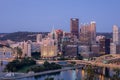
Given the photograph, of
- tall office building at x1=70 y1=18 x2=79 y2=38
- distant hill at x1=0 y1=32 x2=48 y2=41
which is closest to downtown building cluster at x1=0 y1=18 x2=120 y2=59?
tall office building at x1=70 y1=18 x2=79 y2=38

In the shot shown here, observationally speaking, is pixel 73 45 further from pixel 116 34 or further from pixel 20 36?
pixel 20 36

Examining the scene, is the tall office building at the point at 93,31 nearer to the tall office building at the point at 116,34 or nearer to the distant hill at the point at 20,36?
the tall office building at the point at 116,34

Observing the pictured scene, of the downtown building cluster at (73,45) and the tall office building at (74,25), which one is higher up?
the tall office building at (74,25)

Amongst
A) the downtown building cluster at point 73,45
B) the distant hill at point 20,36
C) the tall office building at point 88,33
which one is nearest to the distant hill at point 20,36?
the distant hill at point 20,36

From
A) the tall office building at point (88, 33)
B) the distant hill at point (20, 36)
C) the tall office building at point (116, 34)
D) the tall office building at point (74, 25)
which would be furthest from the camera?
the distant hill at point (20, 36)

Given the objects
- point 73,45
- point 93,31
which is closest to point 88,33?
point 93,31

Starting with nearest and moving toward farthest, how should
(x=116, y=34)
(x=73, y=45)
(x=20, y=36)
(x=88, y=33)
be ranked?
1. (x=73, y=45)
2. (x=116, y=34)
3. (x=88, y=33)
4. (x=20, y=36)

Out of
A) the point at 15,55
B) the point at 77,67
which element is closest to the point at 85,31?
the point at 15,55

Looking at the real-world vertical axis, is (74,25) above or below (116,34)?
above

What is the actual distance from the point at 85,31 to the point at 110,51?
8.71m

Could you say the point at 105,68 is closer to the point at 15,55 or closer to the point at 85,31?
the point at 15,55

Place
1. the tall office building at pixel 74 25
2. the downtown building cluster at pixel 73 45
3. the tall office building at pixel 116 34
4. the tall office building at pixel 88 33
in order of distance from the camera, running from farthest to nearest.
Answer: the tall office building at pixel 74 25 < the tall office building at pixel 88 33 < the tall office building at pixel 116 34 < the downtown building cluster at pixel 73 45

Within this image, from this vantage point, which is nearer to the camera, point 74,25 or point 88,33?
point 88,33

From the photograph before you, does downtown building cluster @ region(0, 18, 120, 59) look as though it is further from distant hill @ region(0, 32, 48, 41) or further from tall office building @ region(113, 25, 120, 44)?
distant hill @ region(0, 32, 48, 41)
